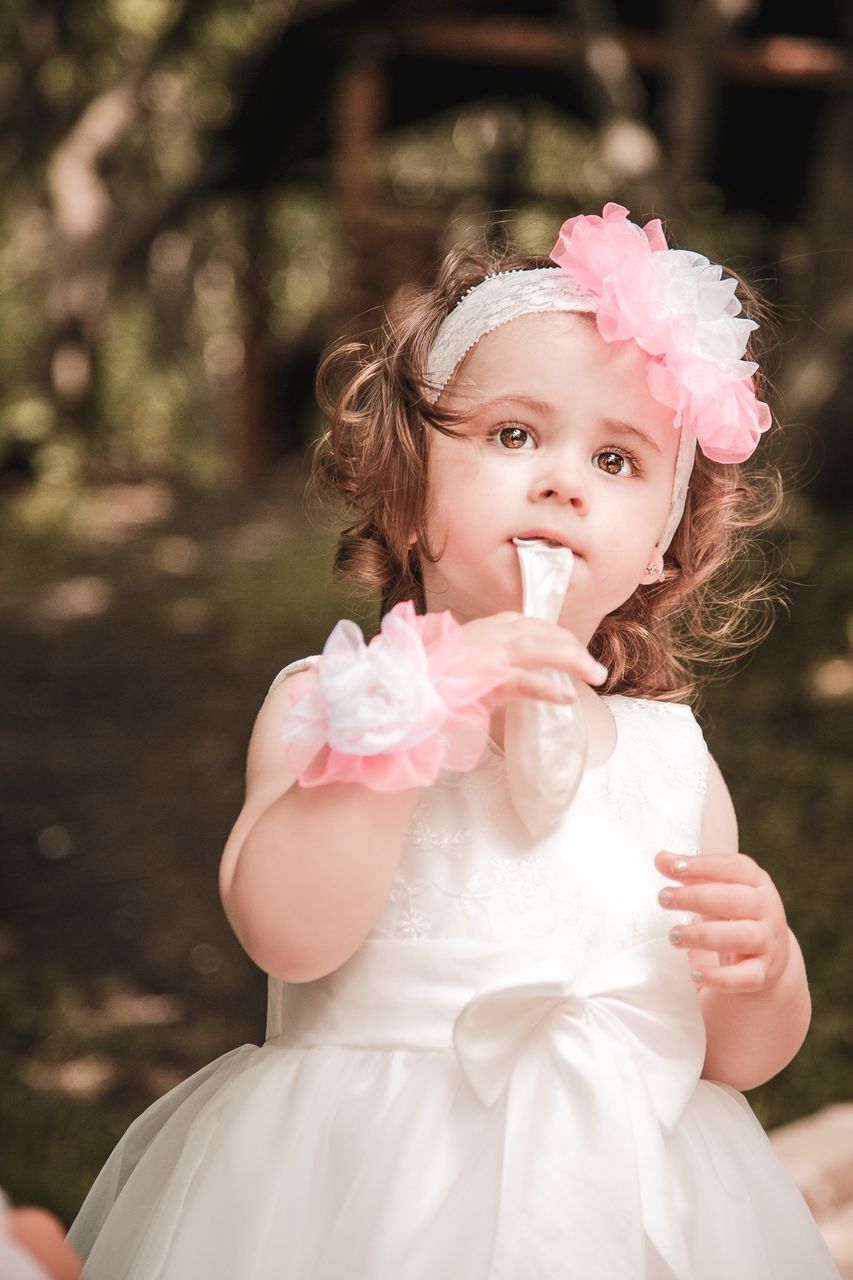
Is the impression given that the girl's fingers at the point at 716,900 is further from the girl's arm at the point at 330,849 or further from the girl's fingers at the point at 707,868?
the girl's arm at the point at 330,849

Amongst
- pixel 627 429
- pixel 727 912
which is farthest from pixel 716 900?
pixel 627 429

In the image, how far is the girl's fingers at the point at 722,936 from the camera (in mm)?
1569

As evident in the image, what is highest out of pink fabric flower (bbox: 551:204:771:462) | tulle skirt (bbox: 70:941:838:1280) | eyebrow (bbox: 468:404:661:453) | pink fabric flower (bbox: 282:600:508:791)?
pink fabric flower (bbox: 551:204:771:462)

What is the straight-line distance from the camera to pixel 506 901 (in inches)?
65.5

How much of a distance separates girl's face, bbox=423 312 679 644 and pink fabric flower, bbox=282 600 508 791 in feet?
0.72

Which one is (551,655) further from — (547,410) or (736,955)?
(736,955)

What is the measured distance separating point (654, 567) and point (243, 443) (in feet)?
35.1

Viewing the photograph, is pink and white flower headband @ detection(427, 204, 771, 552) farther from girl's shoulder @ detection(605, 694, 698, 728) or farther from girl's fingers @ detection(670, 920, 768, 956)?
girl's fingers @ detection(670, 920, 768, 956)

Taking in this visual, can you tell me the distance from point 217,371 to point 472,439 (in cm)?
2327

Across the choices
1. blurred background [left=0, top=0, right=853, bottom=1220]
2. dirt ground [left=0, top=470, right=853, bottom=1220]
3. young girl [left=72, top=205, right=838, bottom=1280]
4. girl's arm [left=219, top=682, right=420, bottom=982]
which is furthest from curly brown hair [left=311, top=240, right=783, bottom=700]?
dirt ground [left=0, top=470, right=853, bottom=1220]

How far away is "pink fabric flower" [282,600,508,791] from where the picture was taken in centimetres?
141

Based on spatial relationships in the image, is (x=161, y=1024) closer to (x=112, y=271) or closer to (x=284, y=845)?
(x=284, y=845)

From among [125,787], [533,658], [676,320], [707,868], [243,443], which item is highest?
[676,320]

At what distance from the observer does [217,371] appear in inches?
954
